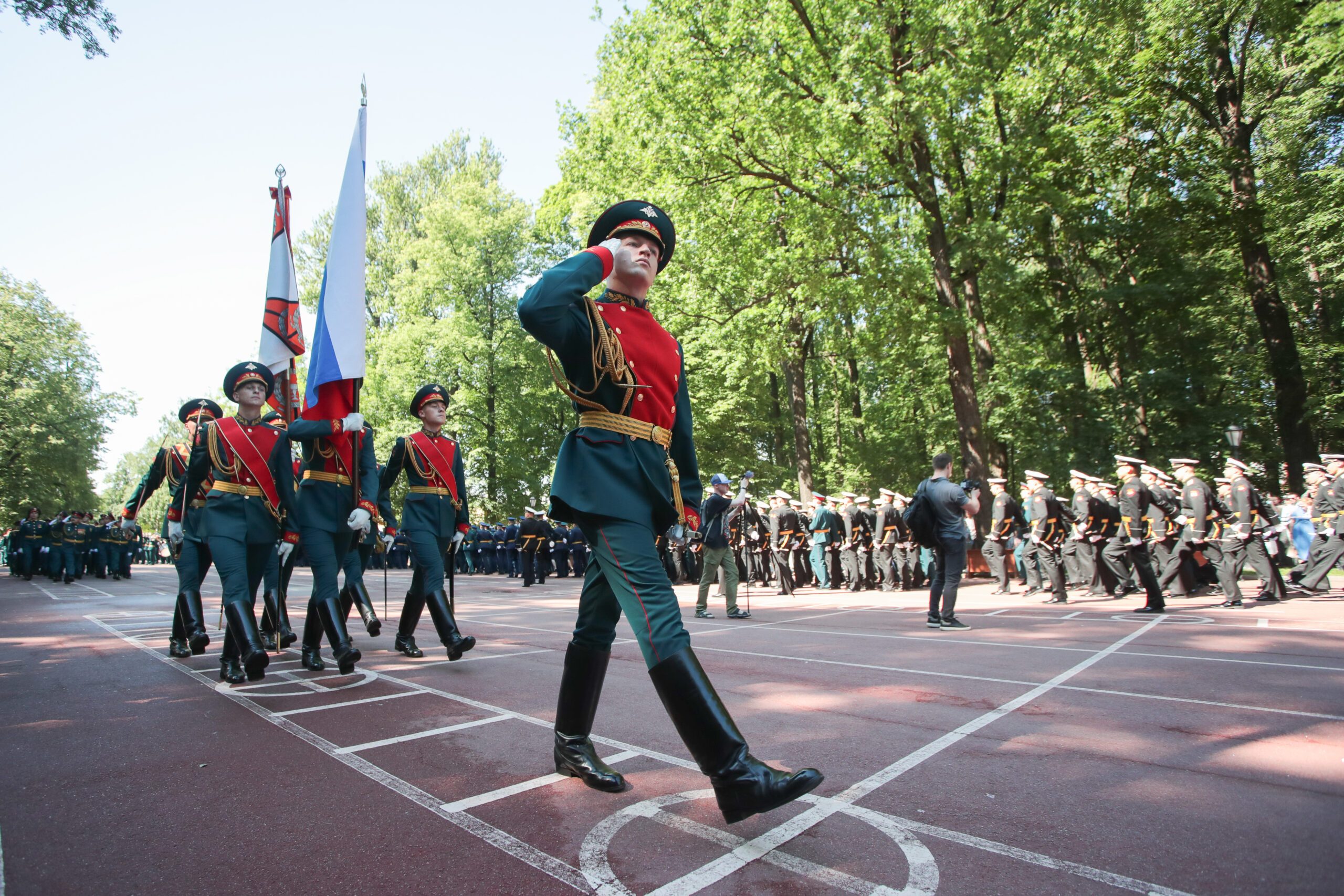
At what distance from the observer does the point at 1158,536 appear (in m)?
13.3

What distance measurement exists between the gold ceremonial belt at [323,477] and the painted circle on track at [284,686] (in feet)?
4.93

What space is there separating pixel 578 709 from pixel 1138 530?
10.2 m

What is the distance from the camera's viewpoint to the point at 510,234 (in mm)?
34000

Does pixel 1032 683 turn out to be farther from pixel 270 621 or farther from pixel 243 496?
pixel 270 621

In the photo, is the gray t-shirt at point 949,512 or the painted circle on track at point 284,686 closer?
the painted circle on track at point 284,686

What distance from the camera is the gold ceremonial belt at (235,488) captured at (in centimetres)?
621

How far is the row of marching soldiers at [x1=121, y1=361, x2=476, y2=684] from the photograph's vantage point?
6.19m

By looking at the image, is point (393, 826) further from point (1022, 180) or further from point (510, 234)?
point (510, 234)

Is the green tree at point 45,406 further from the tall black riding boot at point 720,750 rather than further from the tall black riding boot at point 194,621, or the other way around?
the tall black riding boot at point 720,750

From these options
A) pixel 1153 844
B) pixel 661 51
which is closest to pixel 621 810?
pixel 1153 844

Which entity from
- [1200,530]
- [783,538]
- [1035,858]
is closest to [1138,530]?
[1200,530]

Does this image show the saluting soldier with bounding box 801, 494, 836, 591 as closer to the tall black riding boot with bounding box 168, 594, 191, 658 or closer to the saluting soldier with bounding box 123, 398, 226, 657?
the saluting soldier with bounding box 123, 398, 226, 657

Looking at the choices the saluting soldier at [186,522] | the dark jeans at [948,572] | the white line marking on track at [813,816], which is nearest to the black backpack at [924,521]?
the dark jeans at [948,572]

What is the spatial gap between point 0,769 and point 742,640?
6.12 meters
